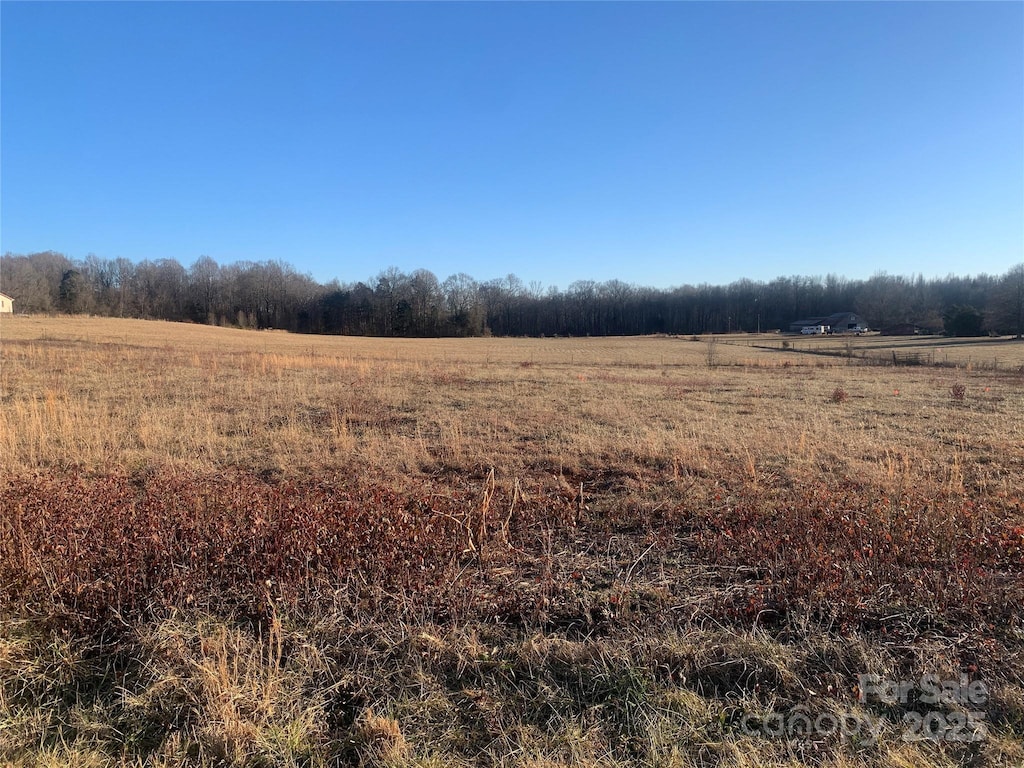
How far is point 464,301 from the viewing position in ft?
369

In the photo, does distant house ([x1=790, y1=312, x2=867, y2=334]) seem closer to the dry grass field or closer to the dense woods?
the dense woods

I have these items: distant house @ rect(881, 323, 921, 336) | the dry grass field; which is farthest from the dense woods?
the dry grass field

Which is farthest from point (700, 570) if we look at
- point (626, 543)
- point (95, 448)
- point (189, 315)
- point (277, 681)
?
point (189, 315)

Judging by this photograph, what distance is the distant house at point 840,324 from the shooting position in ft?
366

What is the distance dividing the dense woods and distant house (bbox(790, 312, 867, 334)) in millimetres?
5127

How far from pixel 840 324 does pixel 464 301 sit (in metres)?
86.5

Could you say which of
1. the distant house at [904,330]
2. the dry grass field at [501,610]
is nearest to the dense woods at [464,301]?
the distant house at [904,330]

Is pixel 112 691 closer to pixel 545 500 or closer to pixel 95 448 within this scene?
pixel 545 500

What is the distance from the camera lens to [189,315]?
102m

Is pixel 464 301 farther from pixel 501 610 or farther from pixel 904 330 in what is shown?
pixel 501 610

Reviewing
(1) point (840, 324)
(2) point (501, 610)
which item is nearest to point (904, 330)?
(1) point (840, 324)

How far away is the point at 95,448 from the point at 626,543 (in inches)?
283

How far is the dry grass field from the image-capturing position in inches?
96.0

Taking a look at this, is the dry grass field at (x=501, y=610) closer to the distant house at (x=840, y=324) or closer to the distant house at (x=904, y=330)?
the distant house at (x=904, y=330)
